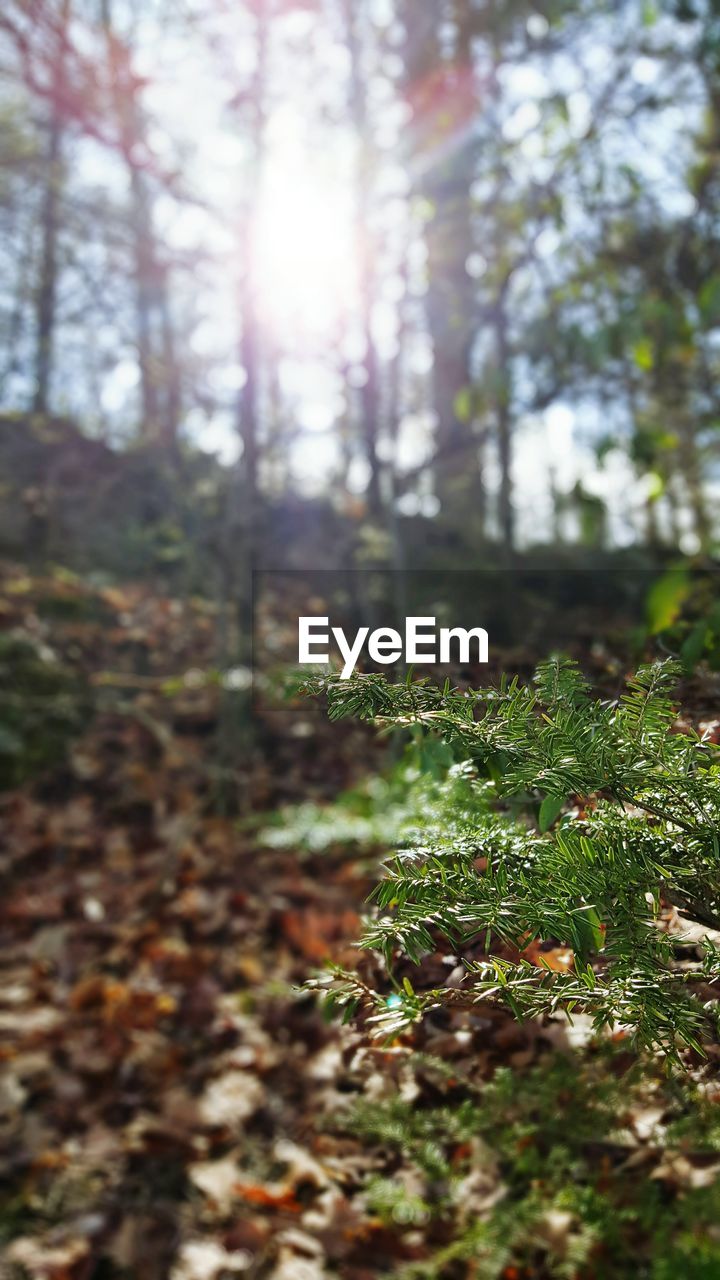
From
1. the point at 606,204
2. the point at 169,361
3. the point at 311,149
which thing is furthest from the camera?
the point at 169,361

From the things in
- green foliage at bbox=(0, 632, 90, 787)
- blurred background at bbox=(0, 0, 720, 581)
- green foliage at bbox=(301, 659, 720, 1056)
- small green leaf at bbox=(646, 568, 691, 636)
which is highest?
blurred background at bbox=(0, 0, 720, 581)

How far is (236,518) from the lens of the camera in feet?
19.8

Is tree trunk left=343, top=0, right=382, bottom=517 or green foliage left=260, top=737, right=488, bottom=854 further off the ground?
tree trunk left=343, top=0, right=382, bottom=517

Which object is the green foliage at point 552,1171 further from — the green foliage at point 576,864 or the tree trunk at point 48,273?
the tree trunk at point 48,273

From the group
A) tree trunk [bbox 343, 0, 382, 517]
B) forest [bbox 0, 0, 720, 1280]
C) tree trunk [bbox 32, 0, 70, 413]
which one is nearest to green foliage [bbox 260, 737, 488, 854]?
forest [bbox 0, 0, 720, 1280]

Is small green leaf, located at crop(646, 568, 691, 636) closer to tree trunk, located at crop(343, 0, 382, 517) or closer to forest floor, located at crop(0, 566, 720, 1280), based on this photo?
forest floor, located at crop(0, 566, 720, 1280)

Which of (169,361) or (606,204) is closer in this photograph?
(606,204)

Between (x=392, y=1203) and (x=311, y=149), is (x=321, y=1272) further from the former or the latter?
(x=311, y=149)

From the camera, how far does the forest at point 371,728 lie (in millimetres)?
826

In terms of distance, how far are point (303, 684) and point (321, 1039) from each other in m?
2.77

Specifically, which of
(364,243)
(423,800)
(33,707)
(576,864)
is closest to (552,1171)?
(423,800)

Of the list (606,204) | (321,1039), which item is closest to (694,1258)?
(321,1039)

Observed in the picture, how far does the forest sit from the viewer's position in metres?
0.83

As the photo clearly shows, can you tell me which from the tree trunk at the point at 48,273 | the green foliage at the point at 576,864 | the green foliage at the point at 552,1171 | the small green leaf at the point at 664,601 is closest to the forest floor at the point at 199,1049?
the green foliage at the point at 552,1171
